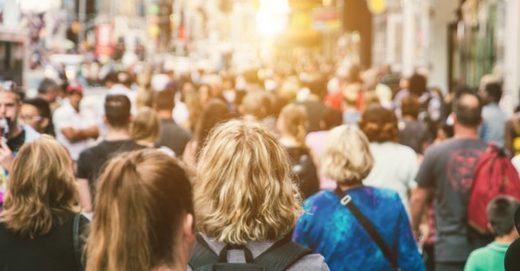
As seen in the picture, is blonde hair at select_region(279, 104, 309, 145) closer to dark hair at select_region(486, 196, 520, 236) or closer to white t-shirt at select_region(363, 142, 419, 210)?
white t-shirt at select_region(363, 142, 419, 210)

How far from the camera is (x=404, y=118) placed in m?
13.4

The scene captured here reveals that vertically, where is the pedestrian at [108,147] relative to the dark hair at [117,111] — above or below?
below

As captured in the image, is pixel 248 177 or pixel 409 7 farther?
pixel 409 7

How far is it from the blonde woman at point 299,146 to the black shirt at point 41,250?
13.6ft

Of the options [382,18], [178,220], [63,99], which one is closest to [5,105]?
[178,220]

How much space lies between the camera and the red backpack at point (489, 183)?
819 cm

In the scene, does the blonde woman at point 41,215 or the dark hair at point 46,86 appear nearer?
the blonde woman at point 41,215

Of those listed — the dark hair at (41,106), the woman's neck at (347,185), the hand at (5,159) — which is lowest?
the woman's neck at (347,185)

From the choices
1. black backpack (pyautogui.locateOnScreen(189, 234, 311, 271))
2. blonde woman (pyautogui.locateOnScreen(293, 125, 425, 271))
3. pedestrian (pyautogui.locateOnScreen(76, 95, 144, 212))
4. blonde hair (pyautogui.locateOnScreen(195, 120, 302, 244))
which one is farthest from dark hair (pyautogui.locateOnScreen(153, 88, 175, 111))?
black backpack (pyautogui.locateOnScreen(189, 234, 311, 271))

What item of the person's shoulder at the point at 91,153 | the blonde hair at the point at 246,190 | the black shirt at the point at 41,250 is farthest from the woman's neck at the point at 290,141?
the blonde hair at the point at 246,190

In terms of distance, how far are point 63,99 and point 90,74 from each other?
37816 millimetres

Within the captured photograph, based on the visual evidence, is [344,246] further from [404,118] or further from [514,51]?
[514,51]

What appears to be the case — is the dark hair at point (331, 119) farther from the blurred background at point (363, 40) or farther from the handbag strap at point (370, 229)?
the blurred background at point (363, 40)

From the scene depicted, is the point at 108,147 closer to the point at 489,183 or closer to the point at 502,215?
the point at 489,183
